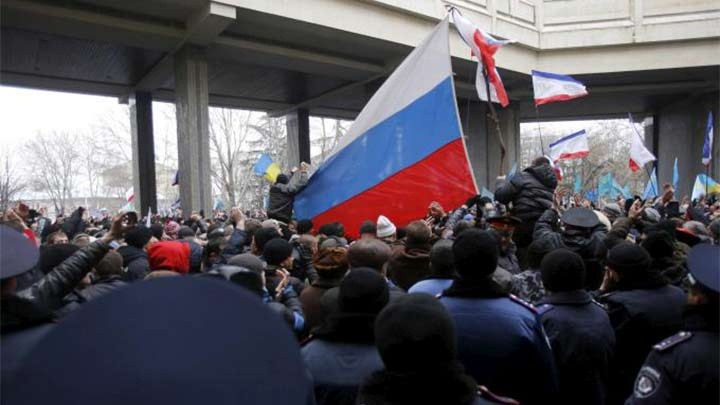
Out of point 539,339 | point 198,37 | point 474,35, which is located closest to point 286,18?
point 198,37

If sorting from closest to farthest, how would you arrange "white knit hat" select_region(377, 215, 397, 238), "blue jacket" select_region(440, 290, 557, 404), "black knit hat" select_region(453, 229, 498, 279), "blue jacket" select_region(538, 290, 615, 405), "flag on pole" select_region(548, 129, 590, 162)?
1. "blue jacket" select_region(440, 290, 557, 404)
2. "black knit hat" select_region(453, 229, 498, 279)
3. "blue jacket" select_region(538, 290, 615, 405)
4. "white knit hat" select_region(377, 215, 397, 238)
5. "flag on pole" select_region(548, 129, 590, 162)

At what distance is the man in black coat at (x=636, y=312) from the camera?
3156mm

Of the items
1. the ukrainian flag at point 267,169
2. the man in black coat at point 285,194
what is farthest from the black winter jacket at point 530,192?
the ukrainian flag at point 267,169

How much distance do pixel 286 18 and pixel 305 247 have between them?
36.0 ft

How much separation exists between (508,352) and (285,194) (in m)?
4.65

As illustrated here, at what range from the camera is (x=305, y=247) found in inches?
216

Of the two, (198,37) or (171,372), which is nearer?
(171,372)

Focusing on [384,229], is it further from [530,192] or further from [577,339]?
[577,339]

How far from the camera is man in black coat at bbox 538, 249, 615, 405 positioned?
296 centimetres

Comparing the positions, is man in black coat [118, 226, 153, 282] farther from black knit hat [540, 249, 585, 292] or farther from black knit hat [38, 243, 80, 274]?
black knit hat [540, 249, 585, 292]

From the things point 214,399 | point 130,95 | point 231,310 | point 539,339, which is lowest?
point 539,339

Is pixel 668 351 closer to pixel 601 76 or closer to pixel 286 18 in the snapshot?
pixel 286 18

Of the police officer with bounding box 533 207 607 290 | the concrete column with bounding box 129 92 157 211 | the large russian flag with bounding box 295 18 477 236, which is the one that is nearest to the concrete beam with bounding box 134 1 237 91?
the concrete column with bounding box 129 92 157 211

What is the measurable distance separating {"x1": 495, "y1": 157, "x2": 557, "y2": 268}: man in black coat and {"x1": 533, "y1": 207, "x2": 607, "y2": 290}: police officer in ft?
2.86
